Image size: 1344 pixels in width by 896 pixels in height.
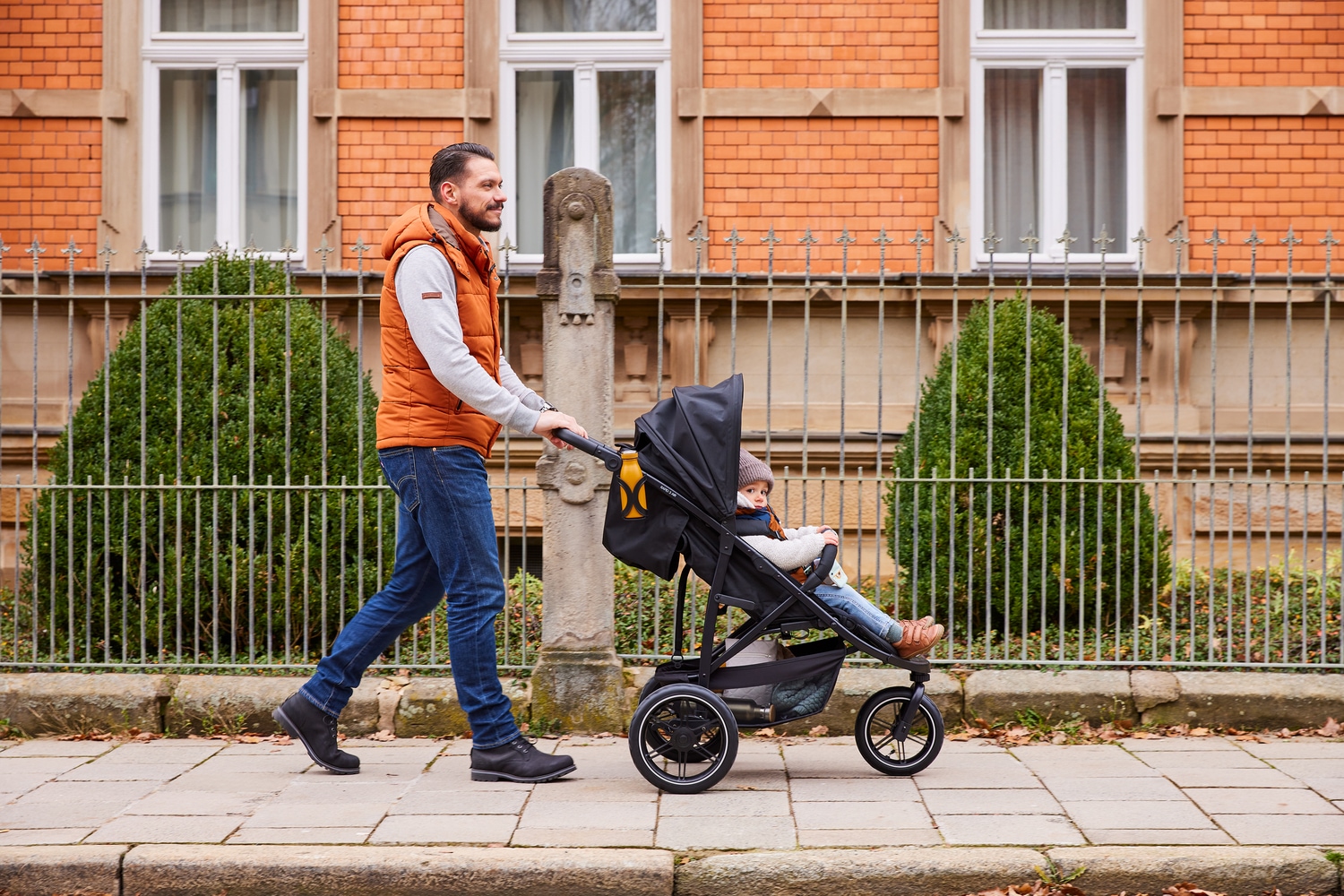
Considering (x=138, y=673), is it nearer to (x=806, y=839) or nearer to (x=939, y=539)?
(x=806, y=839)

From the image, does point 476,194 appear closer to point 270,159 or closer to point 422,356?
point 422,356

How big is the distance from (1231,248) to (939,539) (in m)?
4.25

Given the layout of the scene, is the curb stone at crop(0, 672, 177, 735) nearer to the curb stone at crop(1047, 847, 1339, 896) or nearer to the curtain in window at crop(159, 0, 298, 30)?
the curb stone at crop(1047, 847, 1339, 896)

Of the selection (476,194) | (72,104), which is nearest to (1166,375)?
(476,194)

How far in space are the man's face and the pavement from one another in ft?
6.80

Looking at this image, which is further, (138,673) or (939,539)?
(939,539)

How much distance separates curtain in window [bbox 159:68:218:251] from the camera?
10008mm

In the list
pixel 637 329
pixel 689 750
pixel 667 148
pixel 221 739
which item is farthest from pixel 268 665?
pixel 667 148

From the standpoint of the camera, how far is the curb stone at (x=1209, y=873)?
154 inches

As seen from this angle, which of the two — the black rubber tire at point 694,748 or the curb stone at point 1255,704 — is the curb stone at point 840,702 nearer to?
the curb stone at point 1255,704

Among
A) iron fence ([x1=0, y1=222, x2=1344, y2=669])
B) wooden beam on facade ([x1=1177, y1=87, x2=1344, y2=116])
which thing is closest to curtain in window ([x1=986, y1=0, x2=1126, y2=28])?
wooden beam on facade ([x1=1177, y1=87, x2=1344, y2=116])

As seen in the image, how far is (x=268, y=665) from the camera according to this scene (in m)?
6.06

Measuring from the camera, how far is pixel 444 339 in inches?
179

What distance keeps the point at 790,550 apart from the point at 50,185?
727 cm
